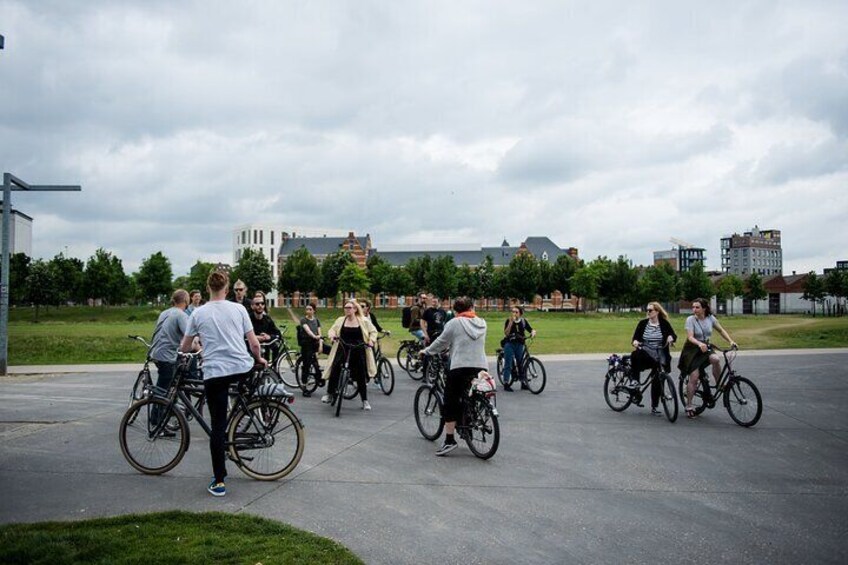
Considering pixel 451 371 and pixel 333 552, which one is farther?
pixel 451 371

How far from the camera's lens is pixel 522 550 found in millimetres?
4660

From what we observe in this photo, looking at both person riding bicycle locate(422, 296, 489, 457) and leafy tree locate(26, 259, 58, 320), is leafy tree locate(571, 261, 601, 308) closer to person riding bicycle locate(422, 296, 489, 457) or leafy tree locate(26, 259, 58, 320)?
leafy tree locate(26, 259, 58, 320)

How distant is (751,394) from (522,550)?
6.57 m

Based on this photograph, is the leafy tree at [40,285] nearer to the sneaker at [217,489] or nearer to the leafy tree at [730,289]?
the sneaker at [217,489]

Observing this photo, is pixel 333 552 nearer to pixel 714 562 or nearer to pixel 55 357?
pixel 714 562

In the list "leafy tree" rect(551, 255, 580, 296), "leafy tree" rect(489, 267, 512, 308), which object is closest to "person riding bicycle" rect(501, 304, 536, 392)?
"leafy tree" rect(489, 267, 512, 308)

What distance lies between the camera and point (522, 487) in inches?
249

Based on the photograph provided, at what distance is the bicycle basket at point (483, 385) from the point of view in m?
7.48

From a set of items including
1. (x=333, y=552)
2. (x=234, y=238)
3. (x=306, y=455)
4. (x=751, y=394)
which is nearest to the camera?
(x=333, y=552)

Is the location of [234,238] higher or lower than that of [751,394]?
higher

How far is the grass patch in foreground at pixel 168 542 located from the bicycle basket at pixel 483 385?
3139 millimetres

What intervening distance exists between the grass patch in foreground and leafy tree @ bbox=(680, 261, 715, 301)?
96.5 m

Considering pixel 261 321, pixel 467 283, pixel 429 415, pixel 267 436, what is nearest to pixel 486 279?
pixel 467 283

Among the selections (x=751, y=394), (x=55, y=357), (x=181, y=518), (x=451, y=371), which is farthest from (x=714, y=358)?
(x=55, y=357)
